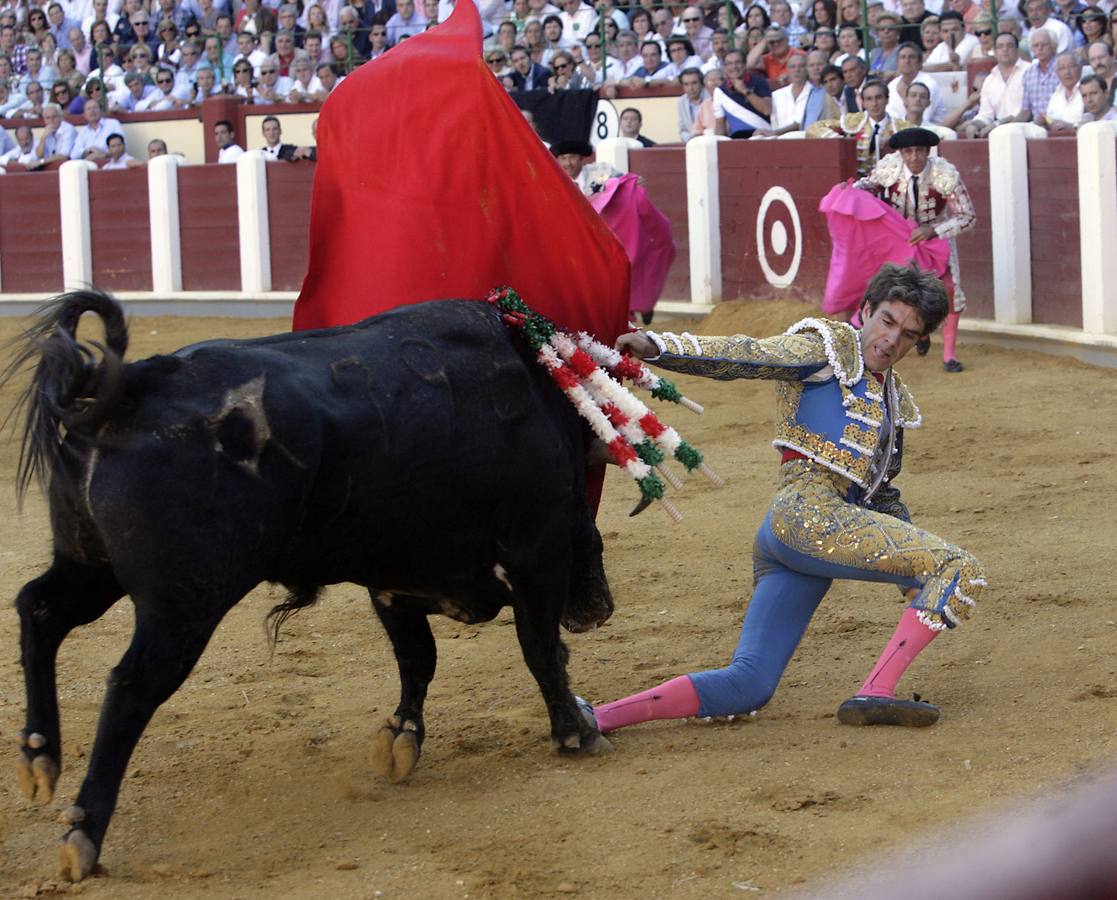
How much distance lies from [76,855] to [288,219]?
10693 mm

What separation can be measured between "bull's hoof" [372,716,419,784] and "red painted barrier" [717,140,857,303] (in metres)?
7.25

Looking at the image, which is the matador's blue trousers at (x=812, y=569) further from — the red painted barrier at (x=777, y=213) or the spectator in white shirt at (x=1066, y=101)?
the red painted barrier at (x=777, y=213)

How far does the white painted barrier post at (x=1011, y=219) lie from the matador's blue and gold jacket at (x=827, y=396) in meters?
5.88

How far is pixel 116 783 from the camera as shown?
2541 millimetres

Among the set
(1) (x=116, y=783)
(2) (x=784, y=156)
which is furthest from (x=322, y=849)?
(2) (x=784, y=156)

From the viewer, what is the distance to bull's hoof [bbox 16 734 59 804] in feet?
9.02

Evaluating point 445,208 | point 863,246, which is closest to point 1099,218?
point 863,246

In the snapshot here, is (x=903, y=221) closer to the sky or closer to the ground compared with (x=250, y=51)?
closer to the ground

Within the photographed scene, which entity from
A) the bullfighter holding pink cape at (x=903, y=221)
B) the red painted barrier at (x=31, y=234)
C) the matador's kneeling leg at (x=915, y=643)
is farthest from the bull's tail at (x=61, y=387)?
the red painted barrier at (x=31, y=234)

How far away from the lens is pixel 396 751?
3.15 m

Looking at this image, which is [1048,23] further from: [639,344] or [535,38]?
[639,344]

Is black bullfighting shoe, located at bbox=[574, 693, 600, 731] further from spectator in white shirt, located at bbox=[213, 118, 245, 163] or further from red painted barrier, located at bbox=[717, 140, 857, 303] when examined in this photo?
spectator in white shirt, located at bbox=[213, 118, 245, 163]

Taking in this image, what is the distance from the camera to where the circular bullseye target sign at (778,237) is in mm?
10250

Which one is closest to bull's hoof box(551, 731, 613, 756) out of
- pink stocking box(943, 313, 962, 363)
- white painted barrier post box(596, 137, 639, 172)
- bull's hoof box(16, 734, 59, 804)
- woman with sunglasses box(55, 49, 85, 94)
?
bull's hoof box(16, 734, 59, 804)
